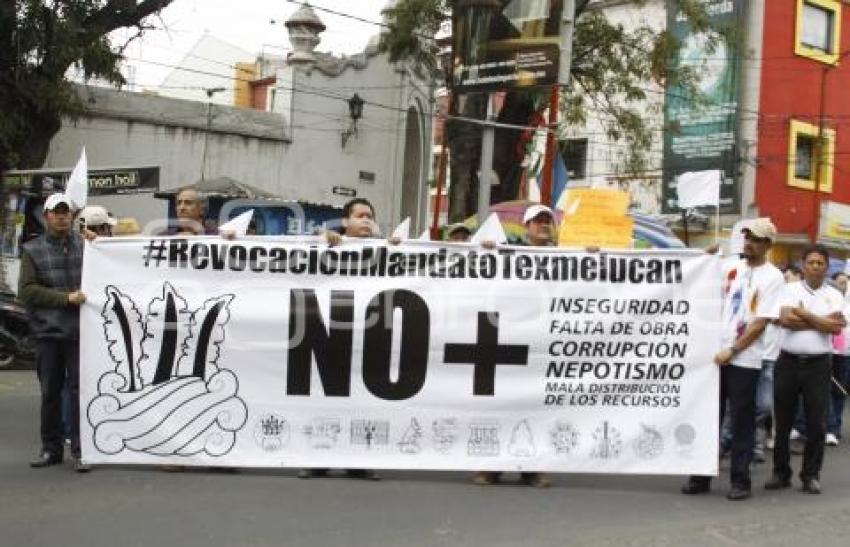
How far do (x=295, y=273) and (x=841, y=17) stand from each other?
95.0ft

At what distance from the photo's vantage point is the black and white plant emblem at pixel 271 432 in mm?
6980

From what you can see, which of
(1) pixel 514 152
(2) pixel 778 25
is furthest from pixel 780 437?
(2) pixel 778 25

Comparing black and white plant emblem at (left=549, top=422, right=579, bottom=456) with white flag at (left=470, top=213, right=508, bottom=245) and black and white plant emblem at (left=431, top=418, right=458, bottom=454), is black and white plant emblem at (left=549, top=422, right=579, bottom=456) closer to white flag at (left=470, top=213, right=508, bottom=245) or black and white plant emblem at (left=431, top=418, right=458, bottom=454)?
black and white plant emblem at (left=431, top=418, right=458, bottom=454)

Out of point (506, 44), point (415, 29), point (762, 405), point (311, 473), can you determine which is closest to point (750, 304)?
point (762, 405)

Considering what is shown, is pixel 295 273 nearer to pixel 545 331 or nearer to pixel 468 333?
pixel 468 333

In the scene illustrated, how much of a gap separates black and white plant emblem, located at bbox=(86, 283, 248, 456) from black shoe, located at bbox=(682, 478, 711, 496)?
2956mm

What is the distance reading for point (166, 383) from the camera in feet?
23.0

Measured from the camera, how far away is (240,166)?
881 inches

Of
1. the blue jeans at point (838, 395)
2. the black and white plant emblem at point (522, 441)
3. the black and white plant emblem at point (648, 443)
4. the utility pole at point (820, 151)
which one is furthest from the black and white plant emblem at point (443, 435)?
the utility pole at point (820, 151)

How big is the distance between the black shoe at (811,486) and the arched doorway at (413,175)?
18732mm

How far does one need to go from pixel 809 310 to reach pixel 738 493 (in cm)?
134

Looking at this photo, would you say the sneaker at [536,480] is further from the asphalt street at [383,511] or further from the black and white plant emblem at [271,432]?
the black and white plant emblem at [271,432]

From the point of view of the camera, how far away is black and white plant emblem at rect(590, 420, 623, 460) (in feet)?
23.3

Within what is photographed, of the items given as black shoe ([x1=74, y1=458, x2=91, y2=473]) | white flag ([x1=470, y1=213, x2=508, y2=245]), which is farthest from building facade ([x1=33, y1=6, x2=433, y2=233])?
white flag ([x1=470, y1=213, x2=508, y2=245])
